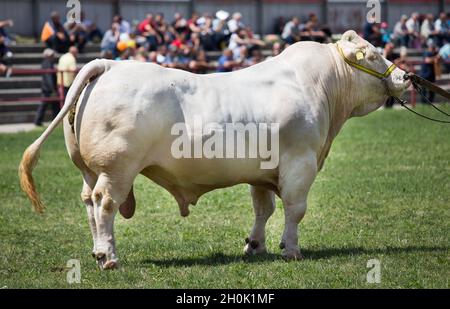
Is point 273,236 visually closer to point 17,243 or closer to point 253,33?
point 17,243

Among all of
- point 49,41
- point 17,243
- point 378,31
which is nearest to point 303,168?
point 17,243

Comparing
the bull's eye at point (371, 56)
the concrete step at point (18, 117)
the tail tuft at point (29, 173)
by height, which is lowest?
the concrete step at point (18, 117)

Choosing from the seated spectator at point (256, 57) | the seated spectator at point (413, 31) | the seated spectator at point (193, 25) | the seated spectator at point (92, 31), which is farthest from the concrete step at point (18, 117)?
the seated spectator at point (413, 31)

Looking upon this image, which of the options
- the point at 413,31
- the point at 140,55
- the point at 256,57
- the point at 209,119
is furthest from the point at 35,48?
the point at 209,119

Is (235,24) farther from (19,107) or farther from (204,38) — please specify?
(19,107)

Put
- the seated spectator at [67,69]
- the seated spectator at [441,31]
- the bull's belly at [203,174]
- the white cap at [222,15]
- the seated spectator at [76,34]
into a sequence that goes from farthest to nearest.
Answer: the seated spectator at [441,31]
the white cap at [222,15]
the seated spectator at [76,34]
the seated spectator at [67,69]
the bull's belly at [203,174]

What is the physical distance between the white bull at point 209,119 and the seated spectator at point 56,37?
17472 millimetres

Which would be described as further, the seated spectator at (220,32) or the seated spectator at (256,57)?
the seated spectator at (220,32)

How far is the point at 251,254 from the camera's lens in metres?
9.62

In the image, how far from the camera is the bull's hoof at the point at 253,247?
9633 millimetres

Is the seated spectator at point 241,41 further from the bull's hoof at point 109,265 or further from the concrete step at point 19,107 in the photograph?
the bull's hoof at point 109,265

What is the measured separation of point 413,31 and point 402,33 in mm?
462

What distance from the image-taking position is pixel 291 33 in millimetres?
30938
